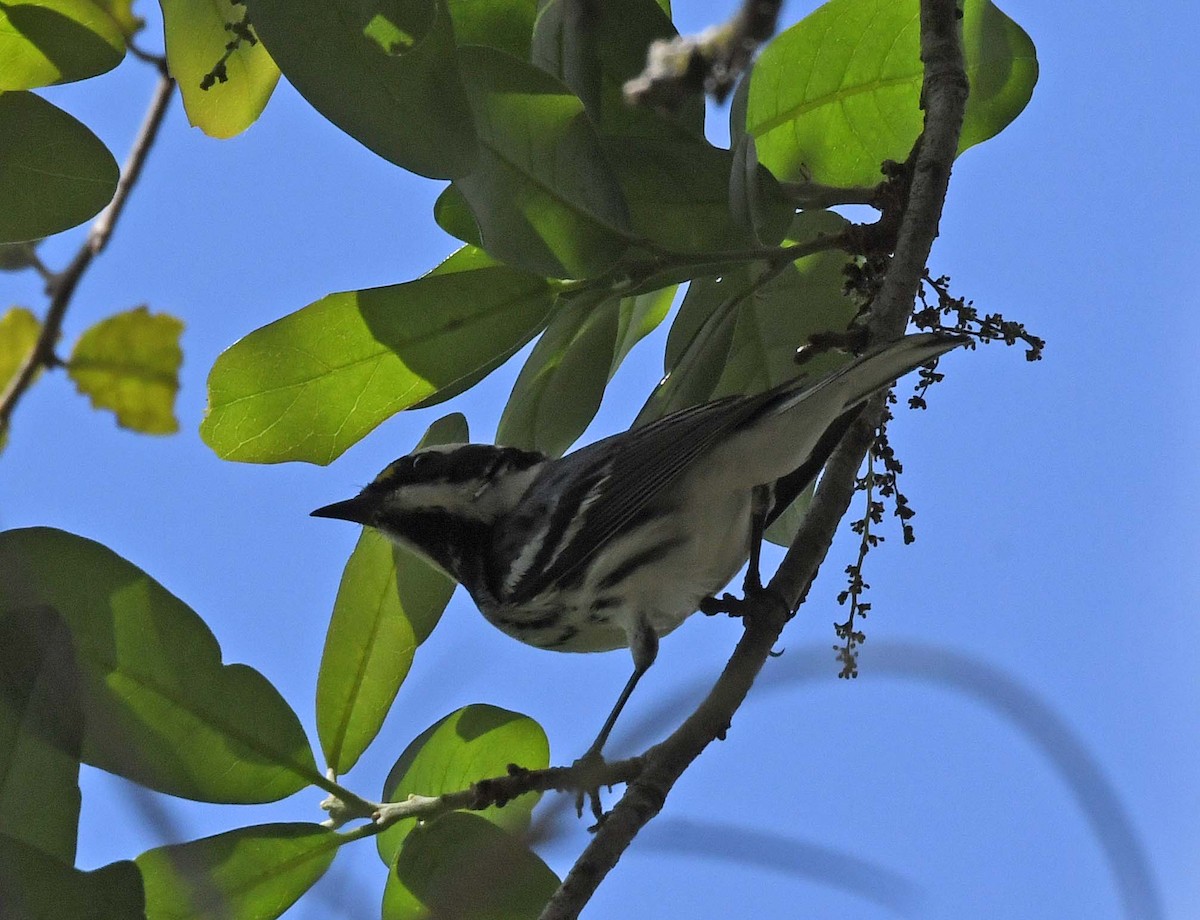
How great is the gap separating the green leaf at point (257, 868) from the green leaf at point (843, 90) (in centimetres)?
125

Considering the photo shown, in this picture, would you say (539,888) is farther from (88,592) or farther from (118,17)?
(118,17)

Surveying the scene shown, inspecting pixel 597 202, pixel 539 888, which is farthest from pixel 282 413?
pixel 539 888

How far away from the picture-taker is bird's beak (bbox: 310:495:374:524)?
2.28m

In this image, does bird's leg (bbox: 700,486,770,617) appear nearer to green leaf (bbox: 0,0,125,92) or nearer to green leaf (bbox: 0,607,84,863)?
green leaf (bbox: 0,607,84,863)

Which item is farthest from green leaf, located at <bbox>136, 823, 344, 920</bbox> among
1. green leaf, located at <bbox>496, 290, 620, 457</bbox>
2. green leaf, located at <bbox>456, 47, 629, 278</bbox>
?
green leaf, located at <bbox>456, 47, 629, 278</bbox>

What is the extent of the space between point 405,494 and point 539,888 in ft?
2.84

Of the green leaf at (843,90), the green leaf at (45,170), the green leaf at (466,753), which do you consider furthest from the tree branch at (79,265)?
the green leaf at (843,90)

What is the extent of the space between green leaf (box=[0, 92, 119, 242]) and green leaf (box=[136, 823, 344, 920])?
868 mm

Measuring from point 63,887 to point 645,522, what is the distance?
3.36 feet

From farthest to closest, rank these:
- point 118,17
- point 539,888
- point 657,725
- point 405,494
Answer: point 405,494, point 118,17, point 539,888, point 657,725

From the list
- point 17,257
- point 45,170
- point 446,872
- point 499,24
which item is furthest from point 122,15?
point 446,872

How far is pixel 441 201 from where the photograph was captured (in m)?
1.97

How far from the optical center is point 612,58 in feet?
6.13

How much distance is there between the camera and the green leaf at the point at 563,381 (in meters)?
2.04
